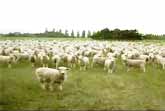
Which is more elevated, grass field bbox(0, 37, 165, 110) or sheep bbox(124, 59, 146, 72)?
sheep bbox(124, 59, 146, 72)

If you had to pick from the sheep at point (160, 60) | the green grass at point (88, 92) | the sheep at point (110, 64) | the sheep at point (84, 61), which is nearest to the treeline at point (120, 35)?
the sheep at point (160, 60)

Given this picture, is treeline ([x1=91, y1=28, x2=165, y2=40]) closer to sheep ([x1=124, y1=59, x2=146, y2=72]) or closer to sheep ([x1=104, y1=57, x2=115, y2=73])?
sheep ([x1=124, y1=59, x2=146, y2=72])

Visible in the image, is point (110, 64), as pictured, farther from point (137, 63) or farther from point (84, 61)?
point (84, 61)

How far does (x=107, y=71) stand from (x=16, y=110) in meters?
9.86

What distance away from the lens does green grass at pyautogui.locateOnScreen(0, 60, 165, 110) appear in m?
11.2

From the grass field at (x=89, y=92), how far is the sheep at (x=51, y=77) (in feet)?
1.15

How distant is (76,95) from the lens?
41.5ft

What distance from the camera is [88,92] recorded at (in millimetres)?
13250

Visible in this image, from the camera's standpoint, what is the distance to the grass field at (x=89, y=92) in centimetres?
1114

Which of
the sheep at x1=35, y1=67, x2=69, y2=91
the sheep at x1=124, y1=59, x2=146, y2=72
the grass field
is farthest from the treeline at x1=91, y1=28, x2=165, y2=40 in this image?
the sheep at x1=35, y1=67, x2=69, y2=91

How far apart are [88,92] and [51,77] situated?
154 cm

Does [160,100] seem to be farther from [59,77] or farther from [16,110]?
[16,110]

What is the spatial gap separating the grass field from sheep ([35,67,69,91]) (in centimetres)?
35

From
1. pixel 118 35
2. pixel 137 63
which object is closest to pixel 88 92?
pixel 137 63
